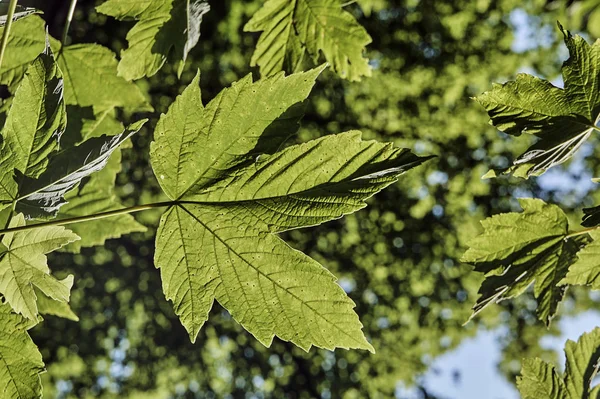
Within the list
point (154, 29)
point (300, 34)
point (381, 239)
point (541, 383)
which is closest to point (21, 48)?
point (154, 29)

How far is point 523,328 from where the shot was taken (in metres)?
10.2

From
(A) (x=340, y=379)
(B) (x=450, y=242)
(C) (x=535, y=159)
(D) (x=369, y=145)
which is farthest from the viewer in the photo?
(A) (x=340, y=379)

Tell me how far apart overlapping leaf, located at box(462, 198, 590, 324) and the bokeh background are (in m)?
7.27

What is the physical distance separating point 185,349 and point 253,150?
33.2 feet

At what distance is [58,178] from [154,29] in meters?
0.65

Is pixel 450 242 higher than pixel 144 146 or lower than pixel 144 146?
lower

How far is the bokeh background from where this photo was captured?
29.2 ft

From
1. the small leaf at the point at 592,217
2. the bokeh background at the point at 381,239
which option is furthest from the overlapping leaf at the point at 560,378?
the bokeh background at the point at 381,239

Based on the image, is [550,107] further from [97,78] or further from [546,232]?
[97,78]

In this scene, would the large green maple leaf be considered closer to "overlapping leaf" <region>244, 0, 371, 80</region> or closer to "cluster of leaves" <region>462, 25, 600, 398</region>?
"cluster of leaves" <region>462, 25, 600, 398</region>

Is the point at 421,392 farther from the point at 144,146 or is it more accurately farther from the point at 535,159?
the point at 535,159

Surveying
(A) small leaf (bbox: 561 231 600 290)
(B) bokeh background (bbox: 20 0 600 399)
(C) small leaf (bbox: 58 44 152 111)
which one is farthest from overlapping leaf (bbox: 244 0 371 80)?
(B) bokeh background (bbox: 20 0 600 399)

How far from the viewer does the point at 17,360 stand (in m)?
1.09

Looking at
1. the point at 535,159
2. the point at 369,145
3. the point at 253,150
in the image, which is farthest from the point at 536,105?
the point at 253,150
